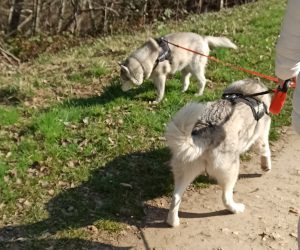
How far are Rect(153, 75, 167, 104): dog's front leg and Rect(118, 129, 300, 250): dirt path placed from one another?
2.05 m

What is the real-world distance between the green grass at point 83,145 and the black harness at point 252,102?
3.26ft

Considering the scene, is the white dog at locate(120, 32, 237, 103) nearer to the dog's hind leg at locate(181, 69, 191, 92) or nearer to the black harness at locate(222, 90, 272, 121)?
the dog's hind leg at locate(181, 69, 191, 92)

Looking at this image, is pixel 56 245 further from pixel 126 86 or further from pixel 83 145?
pixel 126 86

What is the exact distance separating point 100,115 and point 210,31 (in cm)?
483

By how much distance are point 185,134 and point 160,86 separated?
3307 millimetres

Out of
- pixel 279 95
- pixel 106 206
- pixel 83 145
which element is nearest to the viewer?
pixel 279 95

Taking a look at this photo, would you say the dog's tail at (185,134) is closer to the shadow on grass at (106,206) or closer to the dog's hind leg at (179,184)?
the dog's hind leg at (179,184)

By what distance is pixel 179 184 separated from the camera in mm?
4828

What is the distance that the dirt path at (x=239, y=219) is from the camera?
481cm

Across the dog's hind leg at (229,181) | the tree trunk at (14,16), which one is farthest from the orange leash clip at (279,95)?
the tree trunk at (14,16)

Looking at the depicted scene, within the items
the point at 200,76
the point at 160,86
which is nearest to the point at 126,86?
the point at 160,86

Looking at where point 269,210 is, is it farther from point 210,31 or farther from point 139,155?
point 210,31

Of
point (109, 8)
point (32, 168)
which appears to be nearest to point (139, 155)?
point (32, 168)

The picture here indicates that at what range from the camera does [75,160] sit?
19.9 feet
